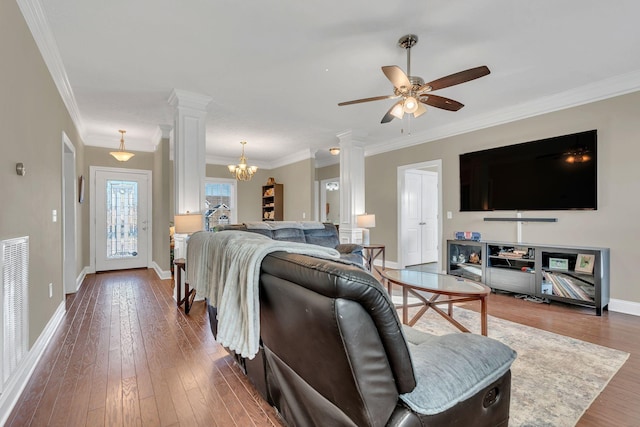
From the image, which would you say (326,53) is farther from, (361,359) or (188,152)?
(361,359)

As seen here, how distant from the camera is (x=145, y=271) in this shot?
18.9ft

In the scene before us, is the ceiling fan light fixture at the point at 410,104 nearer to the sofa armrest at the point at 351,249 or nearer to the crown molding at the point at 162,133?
the sofa armrest at the point at 351,249

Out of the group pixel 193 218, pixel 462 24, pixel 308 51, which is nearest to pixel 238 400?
pixel 193 218

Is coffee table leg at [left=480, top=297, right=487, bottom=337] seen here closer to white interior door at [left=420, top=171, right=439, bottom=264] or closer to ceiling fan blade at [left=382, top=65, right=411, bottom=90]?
ceiling fan blade at [left=382, top=65, right=411, bottom=90]

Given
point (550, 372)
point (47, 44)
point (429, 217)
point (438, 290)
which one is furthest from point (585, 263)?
point (47, 44)

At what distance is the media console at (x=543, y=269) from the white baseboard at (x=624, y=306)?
79 mm

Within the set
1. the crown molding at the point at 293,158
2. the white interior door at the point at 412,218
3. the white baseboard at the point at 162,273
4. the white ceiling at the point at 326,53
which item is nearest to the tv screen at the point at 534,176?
the white ceiling at the point at 326,53

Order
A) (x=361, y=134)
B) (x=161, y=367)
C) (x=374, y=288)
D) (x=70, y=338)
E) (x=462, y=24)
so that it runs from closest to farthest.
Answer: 1. (x=374, y=288)
2. (x=161, y=367)
3. (x=462, y=24)
4. (x=70, y=338)
5. (x=361, y=134)

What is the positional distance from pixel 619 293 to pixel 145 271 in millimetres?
7090

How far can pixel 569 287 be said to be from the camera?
3521 millimetres

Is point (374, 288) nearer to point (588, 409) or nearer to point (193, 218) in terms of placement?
point (588, 409)

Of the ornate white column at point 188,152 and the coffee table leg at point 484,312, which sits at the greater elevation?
the ornate white column at point 188,152

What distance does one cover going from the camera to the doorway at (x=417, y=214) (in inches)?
233

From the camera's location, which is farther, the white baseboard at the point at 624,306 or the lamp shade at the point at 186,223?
the lamp shade at the point at 186,223
